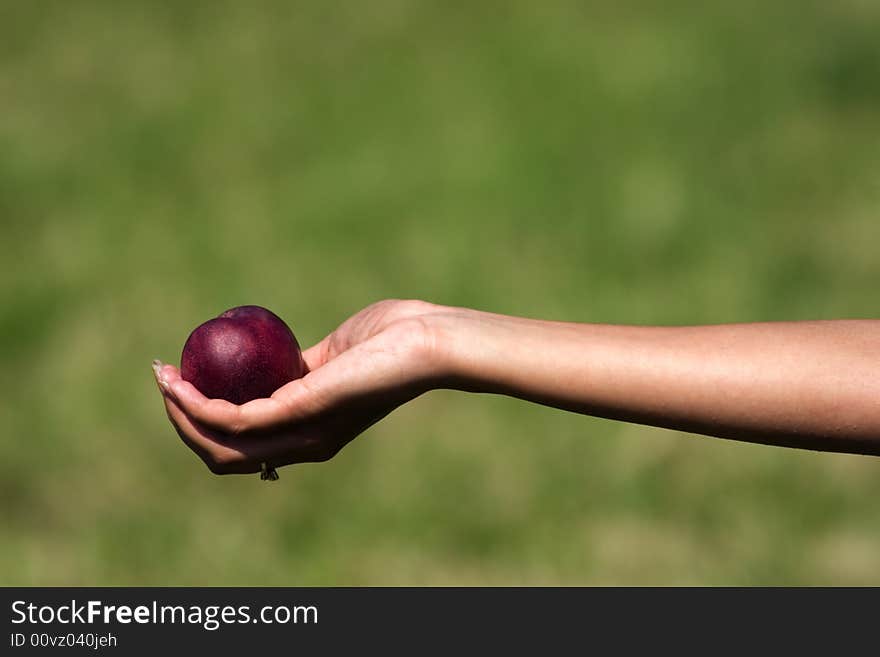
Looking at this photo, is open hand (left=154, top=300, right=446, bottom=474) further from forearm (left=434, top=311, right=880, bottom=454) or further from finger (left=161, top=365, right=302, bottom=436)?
forearm (left=434, top=311, right=880, bottom=454)

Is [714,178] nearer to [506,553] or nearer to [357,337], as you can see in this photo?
[506,553]

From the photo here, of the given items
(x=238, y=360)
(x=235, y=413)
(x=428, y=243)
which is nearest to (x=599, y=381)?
(x=235, y=413)

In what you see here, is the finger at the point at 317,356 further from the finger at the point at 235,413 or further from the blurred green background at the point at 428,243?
the blurred green background at the point at 428,243

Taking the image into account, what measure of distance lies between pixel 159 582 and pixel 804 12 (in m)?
6.57

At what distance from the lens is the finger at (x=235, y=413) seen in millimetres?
3049

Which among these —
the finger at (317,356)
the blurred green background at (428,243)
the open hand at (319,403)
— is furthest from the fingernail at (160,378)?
the blurred green background at (428,243)

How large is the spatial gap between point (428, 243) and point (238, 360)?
14.0 ft

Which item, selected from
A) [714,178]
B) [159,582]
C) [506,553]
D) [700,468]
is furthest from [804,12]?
[159,582]

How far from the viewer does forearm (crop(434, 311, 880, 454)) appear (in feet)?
9.00

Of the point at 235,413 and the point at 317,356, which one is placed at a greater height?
the point at 317,356

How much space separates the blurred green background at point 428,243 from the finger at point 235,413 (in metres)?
2.59

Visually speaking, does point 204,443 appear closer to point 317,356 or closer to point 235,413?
point 235,413

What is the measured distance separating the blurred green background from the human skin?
2.60 m

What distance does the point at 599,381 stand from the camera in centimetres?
285
